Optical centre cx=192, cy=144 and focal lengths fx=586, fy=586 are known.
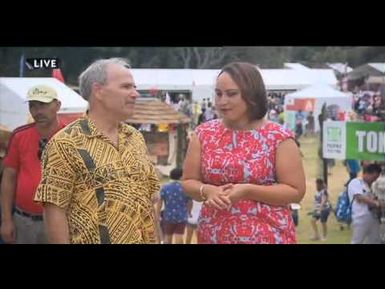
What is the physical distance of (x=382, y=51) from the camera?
3.13 meters

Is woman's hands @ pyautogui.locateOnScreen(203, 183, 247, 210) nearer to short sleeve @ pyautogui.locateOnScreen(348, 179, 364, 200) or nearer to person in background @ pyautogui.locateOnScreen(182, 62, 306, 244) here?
person in background @ pyautogui.locateOnScreen(182, 62, 306, 244)

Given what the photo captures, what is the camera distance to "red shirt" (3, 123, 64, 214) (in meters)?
2.70

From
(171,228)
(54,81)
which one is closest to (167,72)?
(54,81)

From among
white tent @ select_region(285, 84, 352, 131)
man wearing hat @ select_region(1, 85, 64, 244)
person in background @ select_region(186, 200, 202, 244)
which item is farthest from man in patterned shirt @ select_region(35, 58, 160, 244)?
white tent @ select_region(285, 84, 352, 131)

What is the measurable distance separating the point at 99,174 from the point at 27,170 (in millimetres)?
939

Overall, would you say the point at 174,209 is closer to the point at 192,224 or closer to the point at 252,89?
the point at 192,224

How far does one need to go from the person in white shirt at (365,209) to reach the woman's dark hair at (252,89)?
51.1 inches

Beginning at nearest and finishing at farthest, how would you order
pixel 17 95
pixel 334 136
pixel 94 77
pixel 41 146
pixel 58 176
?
1. pixel 58 176
2. pixel 94 77
3. pixel 41 146
4. pixel 17 95
5. pixel 334 136

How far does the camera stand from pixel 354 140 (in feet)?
10.9

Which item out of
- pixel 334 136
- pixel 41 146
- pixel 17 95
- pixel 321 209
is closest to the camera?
pixel 41 146

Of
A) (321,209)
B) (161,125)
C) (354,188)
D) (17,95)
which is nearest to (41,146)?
(17,95)

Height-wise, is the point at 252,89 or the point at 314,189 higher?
the point at 252,89

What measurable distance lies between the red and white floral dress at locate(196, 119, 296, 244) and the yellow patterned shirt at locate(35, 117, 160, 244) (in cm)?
26
